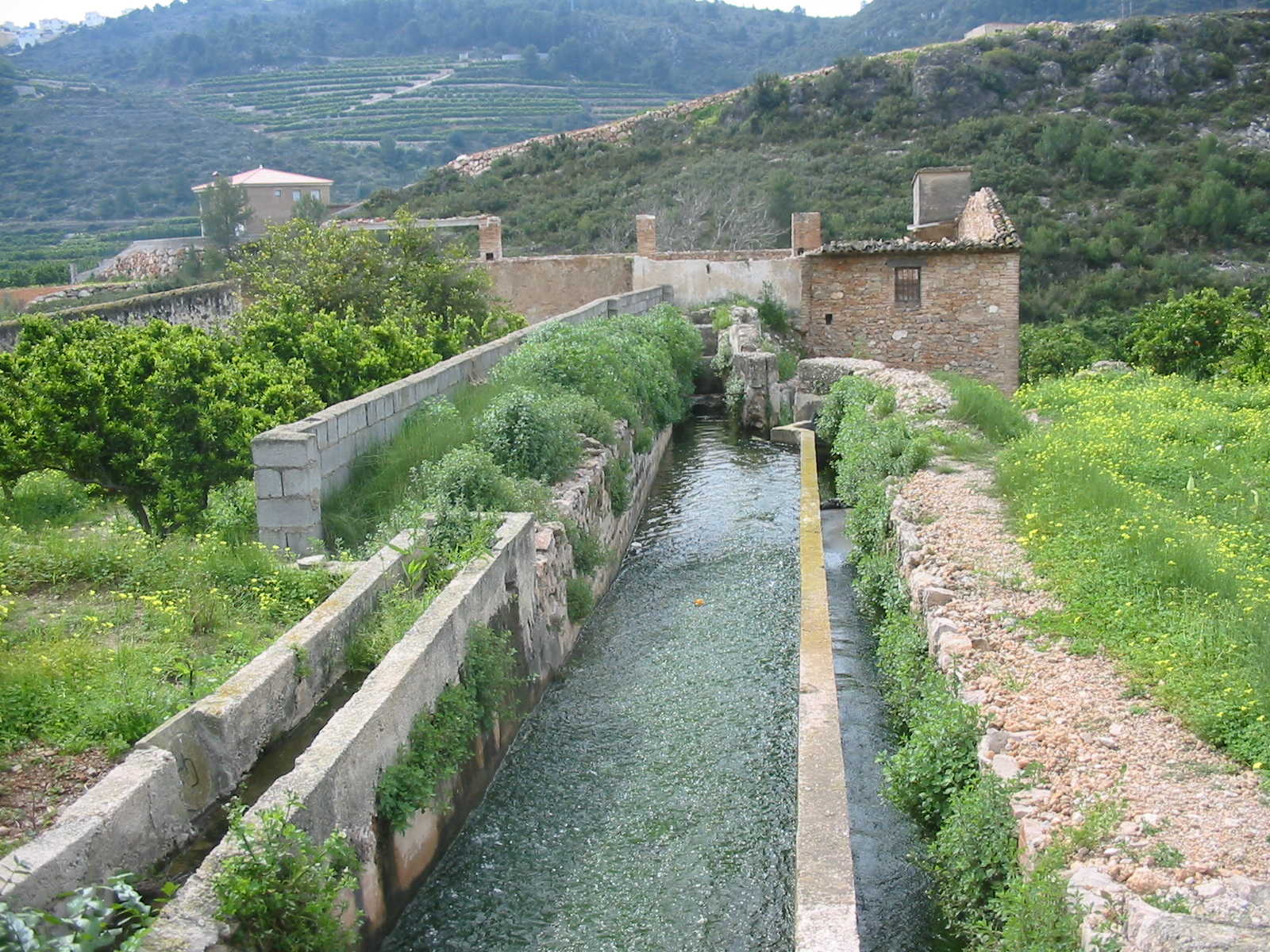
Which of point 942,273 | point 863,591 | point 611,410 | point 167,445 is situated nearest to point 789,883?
point 863,591

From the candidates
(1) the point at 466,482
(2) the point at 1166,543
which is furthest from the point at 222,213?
(2) the point at 1166,543

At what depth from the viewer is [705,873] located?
6.75 m

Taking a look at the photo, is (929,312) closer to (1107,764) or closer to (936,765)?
(936,765)

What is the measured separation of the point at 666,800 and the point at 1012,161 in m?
44.0

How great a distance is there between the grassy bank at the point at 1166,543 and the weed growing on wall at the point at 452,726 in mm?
3582

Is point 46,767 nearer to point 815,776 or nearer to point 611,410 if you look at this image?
point 815,776

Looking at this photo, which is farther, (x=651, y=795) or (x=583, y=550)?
(x=583, y=550)

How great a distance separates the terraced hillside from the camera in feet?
294

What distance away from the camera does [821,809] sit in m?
6.42

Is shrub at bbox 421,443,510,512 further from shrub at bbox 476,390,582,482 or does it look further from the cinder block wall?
shrub at bbox 476,390,582,482

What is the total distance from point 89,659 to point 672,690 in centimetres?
443

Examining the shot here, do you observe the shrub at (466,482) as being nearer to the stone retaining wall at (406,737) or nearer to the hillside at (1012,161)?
the stone retaining wall at (406,737)

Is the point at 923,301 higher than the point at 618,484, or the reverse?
the point at 923,301

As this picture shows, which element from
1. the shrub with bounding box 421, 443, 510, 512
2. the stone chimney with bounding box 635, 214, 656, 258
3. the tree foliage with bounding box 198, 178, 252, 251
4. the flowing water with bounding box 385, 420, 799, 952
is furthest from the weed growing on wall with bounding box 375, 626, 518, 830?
the tree foliage with bounding box 198, 178, 252, 251
